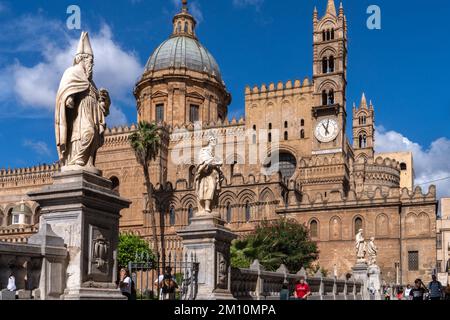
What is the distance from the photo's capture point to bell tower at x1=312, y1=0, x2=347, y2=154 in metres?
63.7

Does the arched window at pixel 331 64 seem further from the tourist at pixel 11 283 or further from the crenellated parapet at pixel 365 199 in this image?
the tourist at pixel 11 283

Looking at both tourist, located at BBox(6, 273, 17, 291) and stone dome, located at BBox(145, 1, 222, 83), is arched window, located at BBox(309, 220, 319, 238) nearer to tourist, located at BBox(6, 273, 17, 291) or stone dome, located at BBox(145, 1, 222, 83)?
stone dome, located at BBox(145, 1, 222, 83)

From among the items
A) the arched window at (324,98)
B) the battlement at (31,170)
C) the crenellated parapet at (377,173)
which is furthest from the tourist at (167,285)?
the crenellated parapet at (377,173)

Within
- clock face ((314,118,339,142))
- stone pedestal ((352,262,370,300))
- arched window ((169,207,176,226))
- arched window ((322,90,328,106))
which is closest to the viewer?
stone pedestal ((352,262,370,300))

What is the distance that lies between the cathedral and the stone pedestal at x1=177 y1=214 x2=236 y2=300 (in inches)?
1505

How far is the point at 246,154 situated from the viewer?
66500mm

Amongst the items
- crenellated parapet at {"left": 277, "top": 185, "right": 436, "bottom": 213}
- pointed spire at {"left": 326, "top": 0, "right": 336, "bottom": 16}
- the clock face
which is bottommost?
crenellated parapet at {"left": 277, "top": 185, "right": 436, "bottom": 213}

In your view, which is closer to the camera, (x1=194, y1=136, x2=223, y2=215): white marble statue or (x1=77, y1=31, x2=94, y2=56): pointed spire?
(x1=77, y1=31, x2=94, y2=56): pointed spire

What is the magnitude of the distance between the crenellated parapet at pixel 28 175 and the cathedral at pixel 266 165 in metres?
0.13

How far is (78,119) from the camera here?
10.1 m

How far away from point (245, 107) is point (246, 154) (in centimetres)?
514

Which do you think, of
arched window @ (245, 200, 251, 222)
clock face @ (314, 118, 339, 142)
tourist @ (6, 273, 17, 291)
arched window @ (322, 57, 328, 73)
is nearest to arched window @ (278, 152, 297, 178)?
clock face @ (314, 118, 339, 142)
